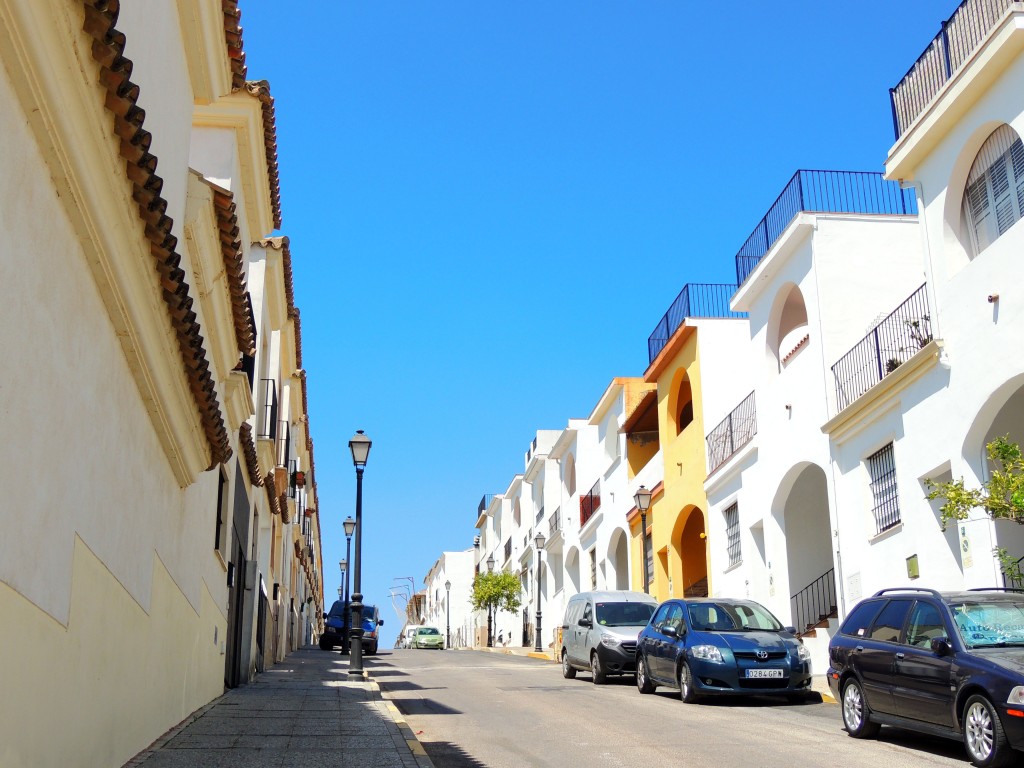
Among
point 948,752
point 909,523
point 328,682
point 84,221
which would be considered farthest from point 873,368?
point 84,221

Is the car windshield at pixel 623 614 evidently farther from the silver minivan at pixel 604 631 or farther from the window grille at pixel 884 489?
the window grille at pixel 884 489

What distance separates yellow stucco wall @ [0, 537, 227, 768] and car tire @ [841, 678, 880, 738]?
274 inches

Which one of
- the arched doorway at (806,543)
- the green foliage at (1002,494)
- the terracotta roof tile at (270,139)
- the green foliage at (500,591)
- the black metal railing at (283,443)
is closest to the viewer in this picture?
the green foliage at (1002,494)

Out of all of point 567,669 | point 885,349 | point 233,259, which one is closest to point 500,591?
point 567,669

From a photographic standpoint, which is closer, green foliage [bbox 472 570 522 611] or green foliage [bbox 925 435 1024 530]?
green foliage [bbox 925 435 1024 530]

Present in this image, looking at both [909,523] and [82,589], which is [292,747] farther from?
[909,523]

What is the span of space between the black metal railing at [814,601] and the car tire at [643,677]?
483cm

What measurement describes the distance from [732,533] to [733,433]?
235cm

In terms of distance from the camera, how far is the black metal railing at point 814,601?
21.5 meters

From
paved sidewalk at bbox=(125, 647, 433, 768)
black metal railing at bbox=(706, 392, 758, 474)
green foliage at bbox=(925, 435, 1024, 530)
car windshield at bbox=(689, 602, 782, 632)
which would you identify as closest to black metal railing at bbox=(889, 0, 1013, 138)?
green foliage at bbox=(925, 435, 1024, 530)

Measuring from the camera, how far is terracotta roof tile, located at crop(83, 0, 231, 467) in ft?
17.9

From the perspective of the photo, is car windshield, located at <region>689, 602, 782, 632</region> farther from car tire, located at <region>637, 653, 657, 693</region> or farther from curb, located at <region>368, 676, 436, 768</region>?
curb, located at <region>368, 676, 436, 768</region>

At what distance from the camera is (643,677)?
17.8 meters

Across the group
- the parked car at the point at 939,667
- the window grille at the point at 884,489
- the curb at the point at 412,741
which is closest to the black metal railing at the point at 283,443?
the curb at the point at 412,741
